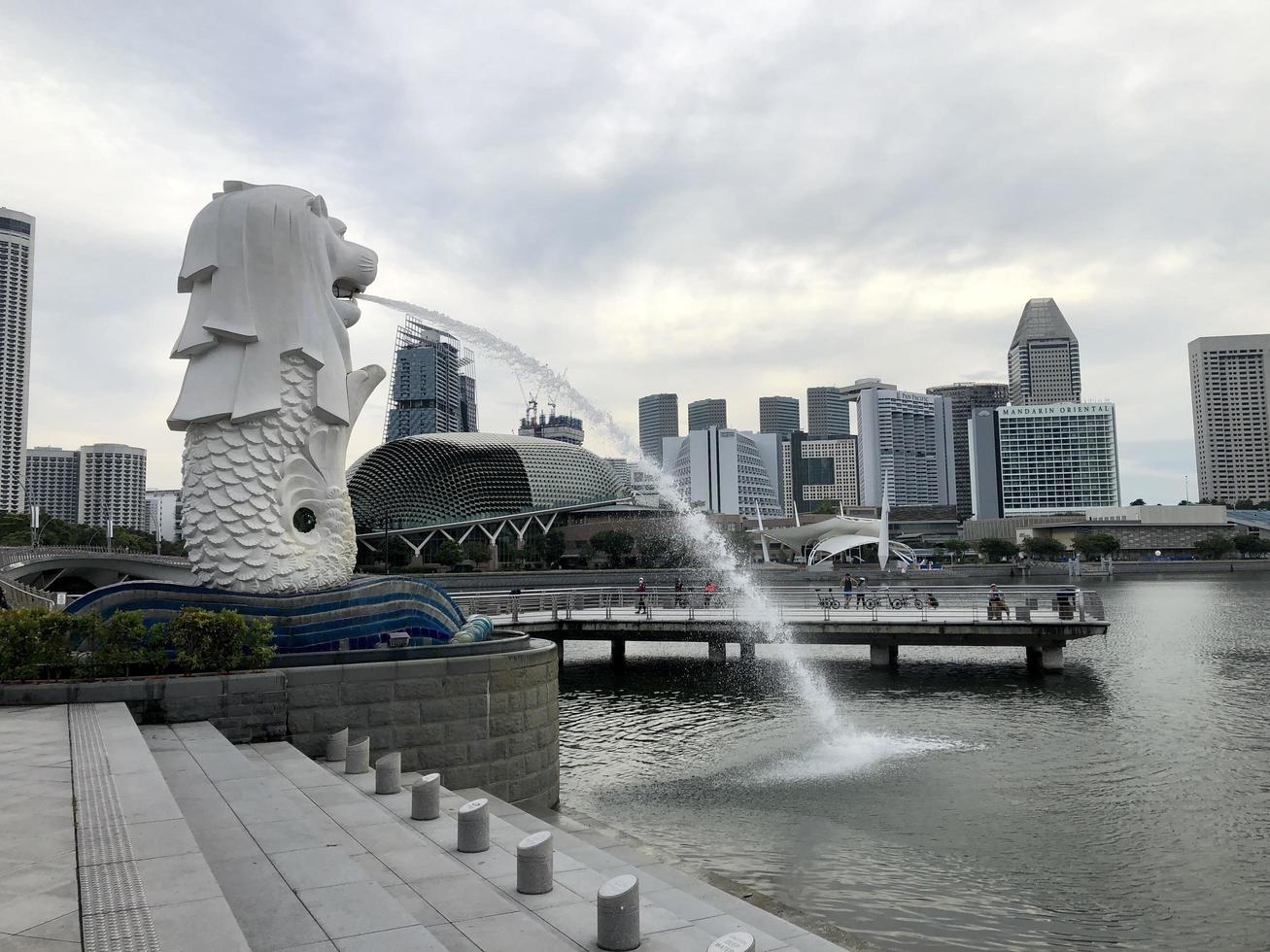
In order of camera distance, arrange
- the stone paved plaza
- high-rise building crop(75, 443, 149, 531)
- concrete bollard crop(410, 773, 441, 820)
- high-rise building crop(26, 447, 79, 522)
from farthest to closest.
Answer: high-rise building crop(75, 443, 149, 531) → high-rise building crop(26, 447, 79, 522) → concrete bollard crop(410, 773, 441, 820) → the stone paved plaza

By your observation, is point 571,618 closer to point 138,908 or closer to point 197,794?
point 197,794

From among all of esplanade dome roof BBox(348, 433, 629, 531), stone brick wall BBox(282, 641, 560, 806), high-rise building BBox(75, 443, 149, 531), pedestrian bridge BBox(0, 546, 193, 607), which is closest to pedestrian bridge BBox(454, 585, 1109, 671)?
stone brick wall BBox(282, 641, 560, 806)

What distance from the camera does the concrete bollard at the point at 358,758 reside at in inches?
435

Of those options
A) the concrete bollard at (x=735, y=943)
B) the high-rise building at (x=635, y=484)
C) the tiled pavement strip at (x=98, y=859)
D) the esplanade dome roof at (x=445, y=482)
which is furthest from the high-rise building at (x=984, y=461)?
the concrete bollard at (x=735, y=943)

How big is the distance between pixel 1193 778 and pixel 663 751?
8.90 meters

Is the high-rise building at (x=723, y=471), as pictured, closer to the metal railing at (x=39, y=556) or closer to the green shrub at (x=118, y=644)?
the metal railing at (x=39, y=556)

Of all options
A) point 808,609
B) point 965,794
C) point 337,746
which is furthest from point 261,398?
point 808,609

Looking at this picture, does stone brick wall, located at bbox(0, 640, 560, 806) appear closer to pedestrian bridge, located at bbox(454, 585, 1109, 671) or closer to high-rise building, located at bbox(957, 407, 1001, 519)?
pedestrian bridge, located at bbox(454, 585, 1109, 671)

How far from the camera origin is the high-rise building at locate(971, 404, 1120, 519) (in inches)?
6959

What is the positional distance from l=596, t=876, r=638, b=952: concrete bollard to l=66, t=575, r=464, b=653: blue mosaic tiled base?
9.10m

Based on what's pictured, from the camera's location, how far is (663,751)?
18.2 meters

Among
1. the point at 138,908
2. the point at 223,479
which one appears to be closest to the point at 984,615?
the point at 223,479

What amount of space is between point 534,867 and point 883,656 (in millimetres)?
23681

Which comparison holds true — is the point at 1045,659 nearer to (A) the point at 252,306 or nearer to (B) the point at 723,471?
(A) the point at 252,306
